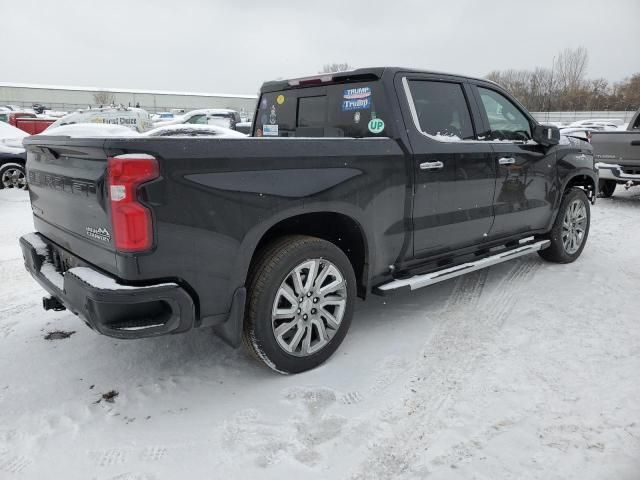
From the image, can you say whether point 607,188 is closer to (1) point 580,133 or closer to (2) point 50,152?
(1) point 580,133

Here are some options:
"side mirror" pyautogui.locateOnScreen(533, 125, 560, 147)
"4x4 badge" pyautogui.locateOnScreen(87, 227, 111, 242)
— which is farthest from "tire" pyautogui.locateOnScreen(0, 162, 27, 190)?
"side mirror" pyautogui.locateOnScreen(533, 125, 560, 147)

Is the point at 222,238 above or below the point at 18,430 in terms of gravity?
above

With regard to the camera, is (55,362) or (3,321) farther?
(3,321)

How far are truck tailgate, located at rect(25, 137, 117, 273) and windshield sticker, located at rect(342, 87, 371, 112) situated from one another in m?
1.95

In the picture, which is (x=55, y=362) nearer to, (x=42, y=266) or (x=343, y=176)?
(x=42, y=266)

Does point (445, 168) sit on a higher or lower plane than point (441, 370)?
higher

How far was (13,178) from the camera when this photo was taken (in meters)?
10.1

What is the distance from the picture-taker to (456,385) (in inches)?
119

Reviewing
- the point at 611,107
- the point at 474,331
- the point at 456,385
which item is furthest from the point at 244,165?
the point at 611,107

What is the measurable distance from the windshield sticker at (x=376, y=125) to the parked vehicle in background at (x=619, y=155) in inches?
282

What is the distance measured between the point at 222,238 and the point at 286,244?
0.46 m

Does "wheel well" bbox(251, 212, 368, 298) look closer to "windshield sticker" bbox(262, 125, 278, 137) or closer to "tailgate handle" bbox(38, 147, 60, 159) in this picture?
"tailgate handle" bbox(38, 147, 60, 159)

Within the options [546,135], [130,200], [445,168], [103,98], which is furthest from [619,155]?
[103,98]

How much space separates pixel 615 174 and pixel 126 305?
9534 millimetres
